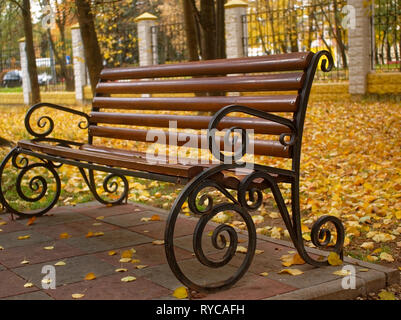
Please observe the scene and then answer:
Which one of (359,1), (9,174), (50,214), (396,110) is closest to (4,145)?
(9,174)

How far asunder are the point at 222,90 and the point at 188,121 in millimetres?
362

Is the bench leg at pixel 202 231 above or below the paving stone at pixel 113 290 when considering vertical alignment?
above

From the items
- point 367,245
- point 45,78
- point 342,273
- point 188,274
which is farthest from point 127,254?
point 45,78

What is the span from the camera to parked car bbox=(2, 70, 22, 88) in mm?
26589

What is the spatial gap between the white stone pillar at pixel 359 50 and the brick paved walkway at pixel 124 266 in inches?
386

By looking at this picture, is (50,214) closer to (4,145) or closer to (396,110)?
(4,145)

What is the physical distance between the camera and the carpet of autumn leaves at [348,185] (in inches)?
166

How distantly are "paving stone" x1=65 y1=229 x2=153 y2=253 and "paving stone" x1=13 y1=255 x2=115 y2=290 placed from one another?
232 millimetres

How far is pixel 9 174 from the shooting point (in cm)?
679

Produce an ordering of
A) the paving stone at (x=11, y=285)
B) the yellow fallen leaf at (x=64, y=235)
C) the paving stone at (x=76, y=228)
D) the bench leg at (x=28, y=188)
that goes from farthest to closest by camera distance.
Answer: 1. the bench leg at (x=28, y=188)
2. the paving stone at (x=76, y=228)
3. the yellow fallen leaf at (x=64, y=235)
4. the paving stone at (x=11, y=285)

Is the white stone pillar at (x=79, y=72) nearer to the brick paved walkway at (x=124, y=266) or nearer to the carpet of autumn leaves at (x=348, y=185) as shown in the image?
the carpet of autumn leaves at (x=348, y=185)

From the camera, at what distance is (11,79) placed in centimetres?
2694

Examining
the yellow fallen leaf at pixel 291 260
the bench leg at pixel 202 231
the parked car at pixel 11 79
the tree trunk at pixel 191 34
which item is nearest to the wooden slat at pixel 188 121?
the bench leg at pixel 202 231
